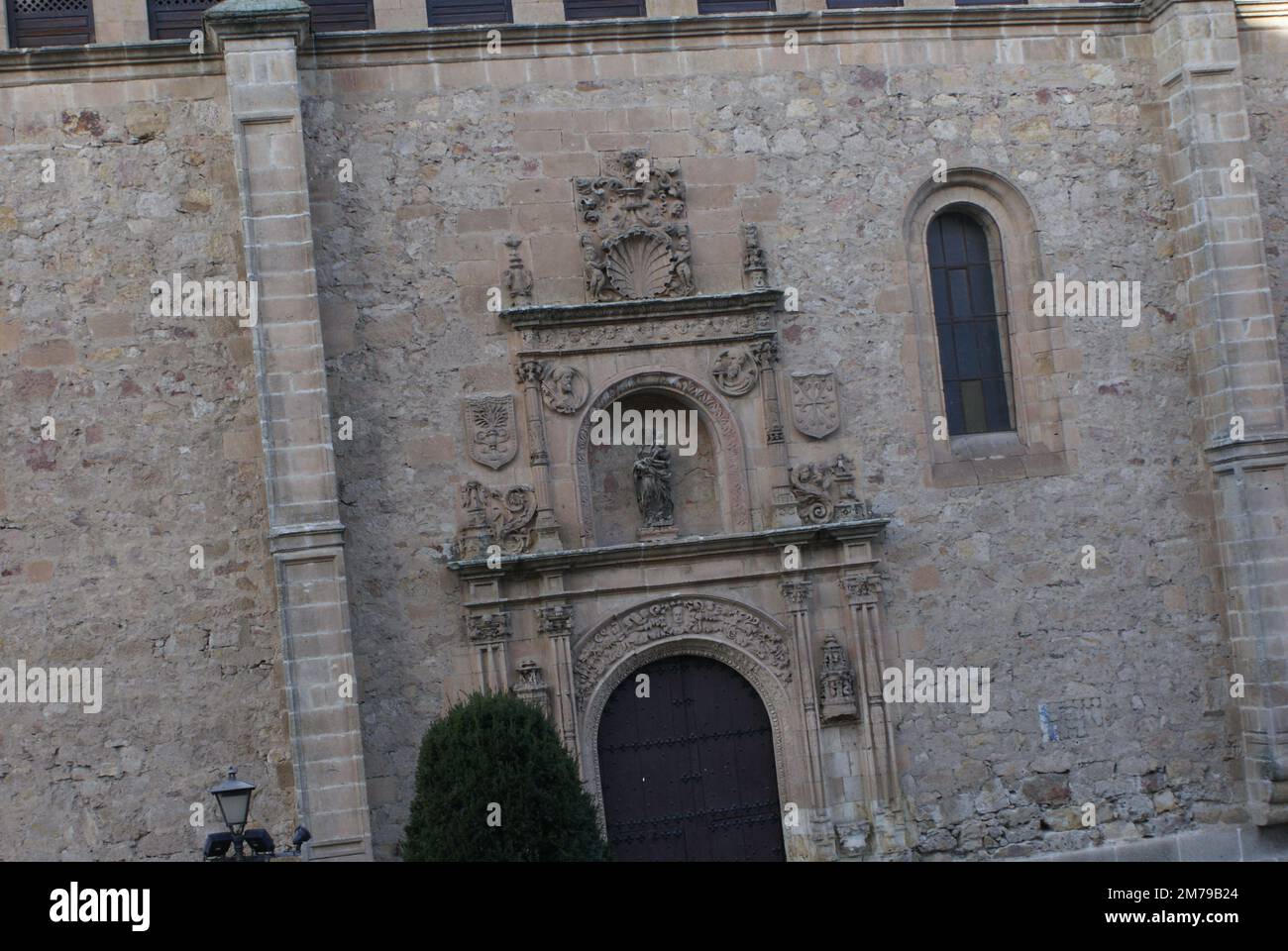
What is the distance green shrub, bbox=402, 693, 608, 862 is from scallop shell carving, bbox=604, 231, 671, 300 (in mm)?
4213

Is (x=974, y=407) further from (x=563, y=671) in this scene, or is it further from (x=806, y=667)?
(x=563, y=671)

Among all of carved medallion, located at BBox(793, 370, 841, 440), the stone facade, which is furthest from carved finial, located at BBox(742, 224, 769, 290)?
carved medallion, located at BBox(793, 370, 841, 440)

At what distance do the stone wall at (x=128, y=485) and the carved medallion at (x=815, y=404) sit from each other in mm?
4737

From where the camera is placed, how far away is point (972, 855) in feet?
50.8

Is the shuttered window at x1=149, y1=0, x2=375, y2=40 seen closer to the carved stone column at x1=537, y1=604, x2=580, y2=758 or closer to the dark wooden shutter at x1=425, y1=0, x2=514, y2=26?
the dark wooden shutter at x1=425, y1=0, x2=514, y2=26

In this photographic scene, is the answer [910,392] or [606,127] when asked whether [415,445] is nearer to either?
[606,127]

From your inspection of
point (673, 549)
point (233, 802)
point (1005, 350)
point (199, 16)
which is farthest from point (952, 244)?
point (233, 802)

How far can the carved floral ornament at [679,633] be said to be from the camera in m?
15.1

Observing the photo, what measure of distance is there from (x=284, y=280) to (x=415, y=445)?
177cm

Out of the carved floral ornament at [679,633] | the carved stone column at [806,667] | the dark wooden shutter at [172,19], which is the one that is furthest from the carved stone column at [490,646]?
the dark wooden shutter at [172,19]

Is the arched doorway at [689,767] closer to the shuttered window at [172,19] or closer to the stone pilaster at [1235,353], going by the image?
the stone pilaster at [1235,353]

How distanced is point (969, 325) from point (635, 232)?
3.41m

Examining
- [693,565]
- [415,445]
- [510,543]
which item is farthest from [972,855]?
[415,445]

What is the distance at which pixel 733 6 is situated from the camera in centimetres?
1611
